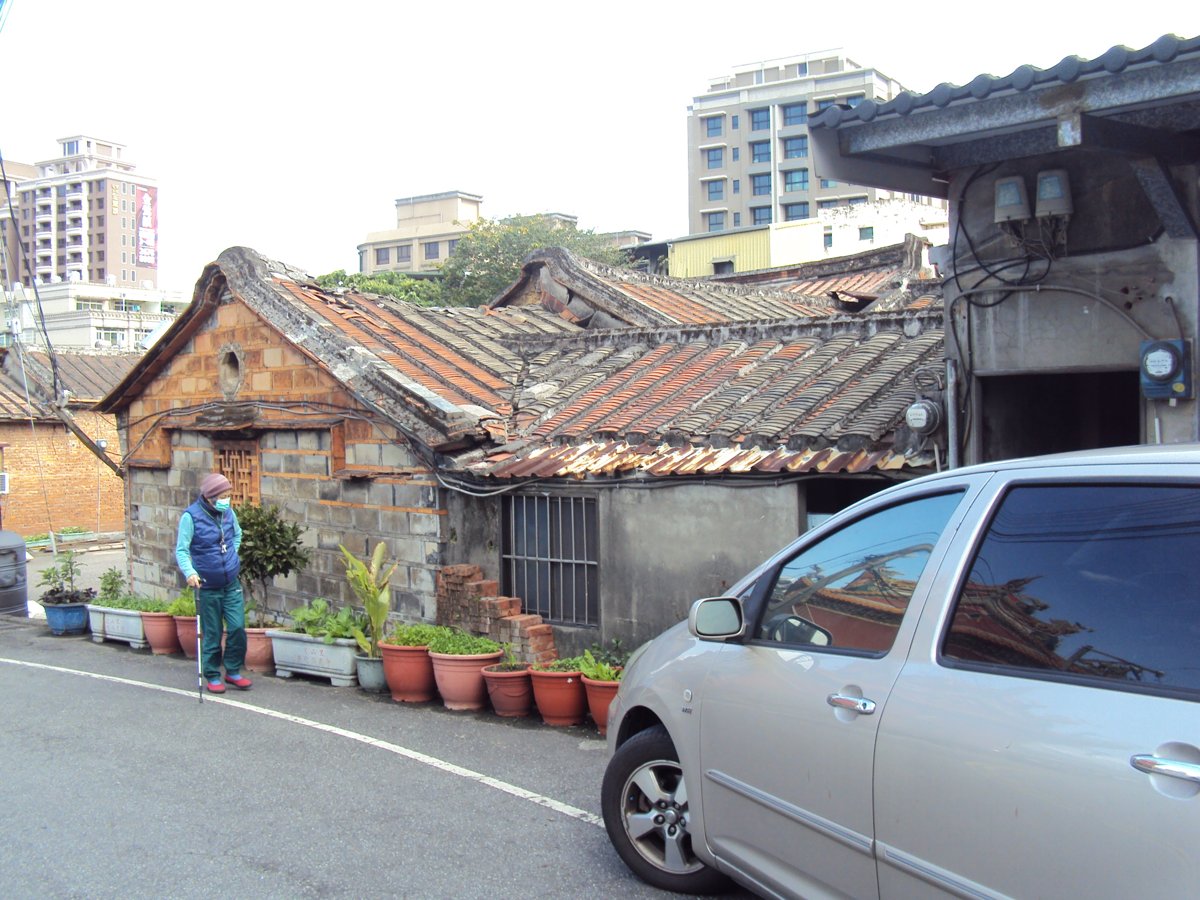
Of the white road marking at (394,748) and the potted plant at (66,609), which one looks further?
the potted plant at (66,609)

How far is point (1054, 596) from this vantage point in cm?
310

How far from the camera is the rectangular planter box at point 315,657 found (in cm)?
985

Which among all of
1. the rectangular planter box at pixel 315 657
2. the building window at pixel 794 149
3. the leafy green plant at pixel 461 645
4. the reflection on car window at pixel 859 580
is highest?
the building window at pixel 794 149

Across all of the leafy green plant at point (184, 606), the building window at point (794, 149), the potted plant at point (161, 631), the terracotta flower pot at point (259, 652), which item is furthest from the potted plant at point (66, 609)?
the building window at point (794, 149)

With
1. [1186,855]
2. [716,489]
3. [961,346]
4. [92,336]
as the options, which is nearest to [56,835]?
[716,489]

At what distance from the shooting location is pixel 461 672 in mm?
8758

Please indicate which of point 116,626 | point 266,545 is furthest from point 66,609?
point 266,545

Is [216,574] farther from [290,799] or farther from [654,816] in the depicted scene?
[654,816]

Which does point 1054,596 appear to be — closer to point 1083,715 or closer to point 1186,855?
point 1083,715

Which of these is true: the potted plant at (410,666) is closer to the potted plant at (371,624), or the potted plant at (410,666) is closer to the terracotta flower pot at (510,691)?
the potted plant at (371,624)

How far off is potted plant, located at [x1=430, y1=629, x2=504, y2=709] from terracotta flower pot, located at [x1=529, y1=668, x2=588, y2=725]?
65 centimetres

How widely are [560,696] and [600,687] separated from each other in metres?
0.42

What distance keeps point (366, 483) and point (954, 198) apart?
6347 mm

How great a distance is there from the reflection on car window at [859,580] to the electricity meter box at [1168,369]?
3130 mm
